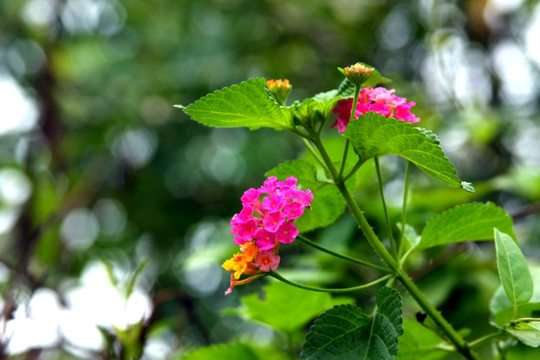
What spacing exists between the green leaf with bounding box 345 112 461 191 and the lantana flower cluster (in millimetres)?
62

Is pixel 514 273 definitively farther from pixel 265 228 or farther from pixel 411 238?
pixel 265 228

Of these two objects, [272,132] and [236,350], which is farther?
[272,132]

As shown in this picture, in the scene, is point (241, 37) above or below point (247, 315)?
below

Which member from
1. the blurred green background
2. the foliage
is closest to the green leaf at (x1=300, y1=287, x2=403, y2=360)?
the foliage

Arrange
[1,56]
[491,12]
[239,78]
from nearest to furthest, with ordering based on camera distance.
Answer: [491,12] < [239,78] < [1,56]

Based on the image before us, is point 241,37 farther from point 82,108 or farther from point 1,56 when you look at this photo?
point 1,56

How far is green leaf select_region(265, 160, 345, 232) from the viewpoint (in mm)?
523

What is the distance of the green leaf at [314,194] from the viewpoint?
1.72 feet

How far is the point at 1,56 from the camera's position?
2227 millimetres

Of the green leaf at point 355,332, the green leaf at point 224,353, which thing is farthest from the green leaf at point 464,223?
the green leaf at point 224,353

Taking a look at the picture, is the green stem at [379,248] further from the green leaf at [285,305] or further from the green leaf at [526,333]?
the green leaf at [285,305]

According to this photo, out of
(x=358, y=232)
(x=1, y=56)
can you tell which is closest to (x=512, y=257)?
(x=358, y=232)

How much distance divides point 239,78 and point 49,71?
68 centimetres

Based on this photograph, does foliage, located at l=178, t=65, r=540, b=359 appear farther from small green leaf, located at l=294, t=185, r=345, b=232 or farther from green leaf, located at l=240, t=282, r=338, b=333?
green leaf, located at l=240, t=282, r=338, b=333
